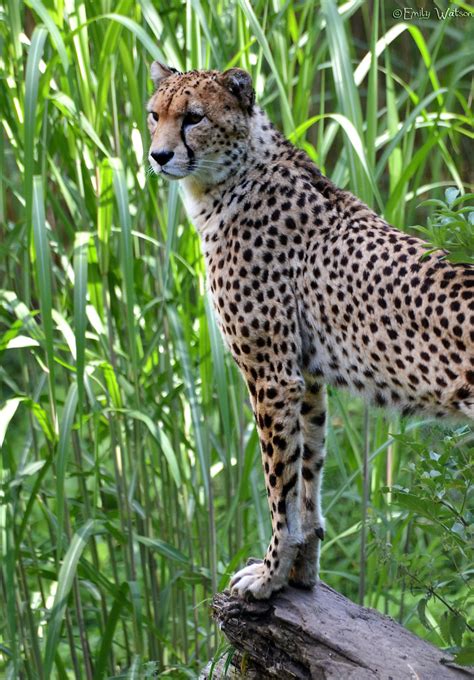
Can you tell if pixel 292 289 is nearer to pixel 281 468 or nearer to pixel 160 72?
pixel 281 468

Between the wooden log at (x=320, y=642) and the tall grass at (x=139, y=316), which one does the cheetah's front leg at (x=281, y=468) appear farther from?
the tall grass at (x=139, y=316)

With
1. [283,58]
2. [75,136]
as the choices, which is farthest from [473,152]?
[75,136]

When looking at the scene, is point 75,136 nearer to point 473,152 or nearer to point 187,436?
point 187,436

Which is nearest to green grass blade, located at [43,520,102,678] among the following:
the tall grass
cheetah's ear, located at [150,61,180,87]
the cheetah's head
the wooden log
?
the tall grass

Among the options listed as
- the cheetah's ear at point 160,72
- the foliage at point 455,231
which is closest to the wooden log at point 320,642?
the foliage at point 455,231

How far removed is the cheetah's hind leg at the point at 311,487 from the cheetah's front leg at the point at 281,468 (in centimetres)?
10

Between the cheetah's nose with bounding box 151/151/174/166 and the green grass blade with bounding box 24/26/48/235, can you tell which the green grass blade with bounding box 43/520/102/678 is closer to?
the green grass blade with bounding box 24/26/48/235

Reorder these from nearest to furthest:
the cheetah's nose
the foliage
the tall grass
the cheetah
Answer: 1. the foliage
2. the cheetah
3. the cheetah's nose
4. the tall grass

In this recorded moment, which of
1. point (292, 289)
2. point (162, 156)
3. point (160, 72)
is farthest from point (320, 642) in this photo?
point (160, 72)

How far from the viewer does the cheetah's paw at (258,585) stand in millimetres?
2400

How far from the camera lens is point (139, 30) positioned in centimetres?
246

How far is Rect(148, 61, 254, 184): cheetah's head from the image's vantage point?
2.37 metres

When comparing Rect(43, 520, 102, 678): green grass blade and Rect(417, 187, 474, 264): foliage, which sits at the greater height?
Rect(417, 187, 474, 264): foliage

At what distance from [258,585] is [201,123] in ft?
3.63
